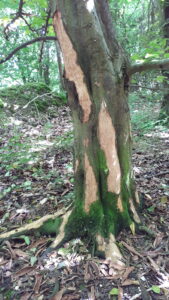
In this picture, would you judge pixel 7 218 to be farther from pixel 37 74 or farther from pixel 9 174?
pixel 37 74

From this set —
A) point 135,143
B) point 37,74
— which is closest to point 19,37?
point 37,74

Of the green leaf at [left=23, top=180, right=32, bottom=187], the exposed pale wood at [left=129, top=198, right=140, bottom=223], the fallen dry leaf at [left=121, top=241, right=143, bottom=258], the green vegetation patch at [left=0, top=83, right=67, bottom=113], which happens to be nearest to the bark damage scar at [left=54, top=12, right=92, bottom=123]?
the exposed pale wood at [left=129, top=198, right=140, bottom=223]

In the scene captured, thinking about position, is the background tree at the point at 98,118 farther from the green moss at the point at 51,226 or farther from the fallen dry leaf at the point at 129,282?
the fallen dry leaf at the point at 129,282

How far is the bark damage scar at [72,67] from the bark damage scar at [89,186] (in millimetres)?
493

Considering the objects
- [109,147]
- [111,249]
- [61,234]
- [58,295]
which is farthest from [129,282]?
[109,147]

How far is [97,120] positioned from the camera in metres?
Answer: 1.99

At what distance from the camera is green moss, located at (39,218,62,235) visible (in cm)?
233

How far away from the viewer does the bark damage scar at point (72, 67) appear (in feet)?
6.19

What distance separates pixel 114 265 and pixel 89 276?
0.80ft

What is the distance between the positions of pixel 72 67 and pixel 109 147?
31.5 inches

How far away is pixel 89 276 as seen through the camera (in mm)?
1846

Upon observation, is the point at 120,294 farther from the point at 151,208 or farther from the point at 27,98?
the point at 27,98

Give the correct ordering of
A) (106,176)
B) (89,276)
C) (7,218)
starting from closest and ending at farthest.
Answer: (89,276)
(106,176)
(7,218)

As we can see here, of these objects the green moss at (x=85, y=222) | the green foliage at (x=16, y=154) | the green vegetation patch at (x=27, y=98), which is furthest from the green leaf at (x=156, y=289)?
the green vegetation patch at (x=27, y=98)
